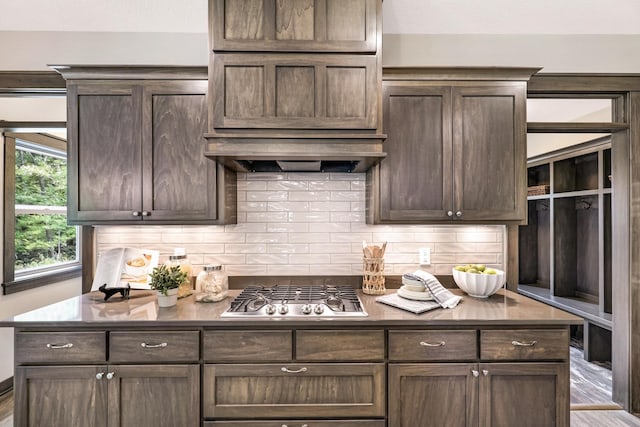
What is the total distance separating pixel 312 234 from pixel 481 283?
1.15 m

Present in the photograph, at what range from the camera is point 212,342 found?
1.66 meters

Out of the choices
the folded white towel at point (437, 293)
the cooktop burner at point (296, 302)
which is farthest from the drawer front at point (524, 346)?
the cooktop burner at point (296, 302)

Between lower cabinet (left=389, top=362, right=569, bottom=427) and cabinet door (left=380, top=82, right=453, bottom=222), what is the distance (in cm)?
89

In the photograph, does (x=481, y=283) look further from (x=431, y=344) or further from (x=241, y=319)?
(x=241, y=319)

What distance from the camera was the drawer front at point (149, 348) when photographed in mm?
1656

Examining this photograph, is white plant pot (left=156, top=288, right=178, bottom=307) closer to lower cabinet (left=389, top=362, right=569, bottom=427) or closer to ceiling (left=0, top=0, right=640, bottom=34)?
lower cabinet (left=389, top=362, right=569, bottom=427)

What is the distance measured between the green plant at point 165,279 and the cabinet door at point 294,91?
2.90 feet

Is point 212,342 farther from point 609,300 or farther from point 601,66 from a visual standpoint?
point 609,300

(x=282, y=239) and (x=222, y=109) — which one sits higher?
(x=222, y=109)

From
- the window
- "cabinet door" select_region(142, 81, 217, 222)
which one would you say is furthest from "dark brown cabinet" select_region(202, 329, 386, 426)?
the window

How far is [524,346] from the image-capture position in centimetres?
168

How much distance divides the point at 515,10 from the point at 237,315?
263 centimetres

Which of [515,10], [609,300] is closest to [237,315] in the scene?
[515,10]

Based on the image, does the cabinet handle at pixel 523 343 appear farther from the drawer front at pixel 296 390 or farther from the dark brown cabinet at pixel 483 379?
the drawer front at pixel 296 390
